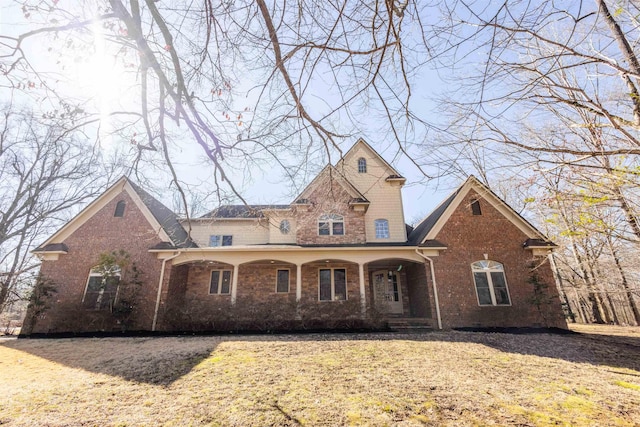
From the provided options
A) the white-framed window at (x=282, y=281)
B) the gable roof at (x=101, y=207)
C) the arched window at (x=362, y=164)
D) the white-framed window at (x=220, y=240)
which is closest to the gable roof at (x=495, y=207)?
the arched window at (x=362, y=164)

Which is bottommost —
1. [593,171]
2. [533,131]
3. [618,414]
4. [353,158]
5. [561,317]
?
[618,414]

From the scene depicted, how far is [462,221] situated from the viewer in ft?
40.1

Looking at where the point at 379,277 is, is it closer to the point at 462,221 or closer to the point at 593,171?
the point at 462,221

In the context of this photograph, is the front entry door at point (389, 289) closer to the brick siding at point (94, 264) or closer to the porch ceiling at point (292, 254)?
the porch ceiling at point (292, 254)

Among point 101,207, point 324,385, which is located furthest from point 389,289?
point 101,207

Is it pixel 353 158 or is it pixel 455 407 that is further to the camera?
pixel 353 158

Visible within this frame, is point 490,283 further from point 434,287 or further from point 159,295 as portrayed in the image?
point 159,295

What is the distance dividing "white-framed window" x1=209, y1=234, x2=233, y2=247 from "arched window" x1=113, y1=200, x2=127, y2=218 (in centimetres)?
427

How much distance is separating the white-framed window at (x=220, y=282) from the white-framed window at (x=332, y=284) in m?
4.82

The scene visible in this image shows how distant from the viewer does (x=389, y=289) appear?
1426 centimetres

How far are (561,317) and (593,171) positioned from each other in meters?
9.10

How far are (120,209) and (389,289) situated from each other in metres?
14.0

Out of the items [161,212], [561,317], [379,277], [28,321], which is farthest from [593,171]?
[28,321]

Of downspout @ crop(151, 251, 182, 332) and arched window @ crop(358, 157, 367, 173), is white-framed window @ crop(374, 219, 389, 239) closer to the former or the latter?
arched window @ crop(358, 157, 367, 173)
